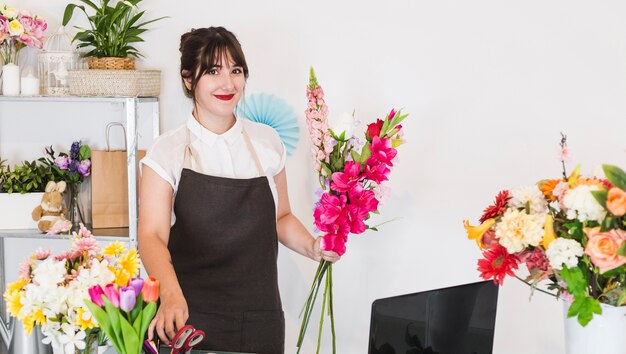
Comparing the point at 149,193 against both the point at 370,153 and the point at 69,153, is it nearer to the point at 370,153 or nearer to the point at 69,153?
the point at 370,153

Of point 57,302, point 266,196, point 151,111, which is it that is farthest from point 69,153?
point 57,302

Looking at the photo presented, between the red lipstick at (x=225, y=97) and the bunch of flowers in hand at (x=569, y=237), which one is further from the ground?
the red lipstick at (x=225, y=97)

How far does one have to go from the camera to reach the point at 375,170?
222 cm

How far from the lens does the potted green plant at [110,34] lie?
328 centimetres

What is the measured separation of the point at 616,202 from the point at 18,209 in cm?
261

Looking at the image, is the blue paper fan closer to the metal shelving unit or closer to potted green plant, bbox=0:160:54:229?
the metal shelving unit

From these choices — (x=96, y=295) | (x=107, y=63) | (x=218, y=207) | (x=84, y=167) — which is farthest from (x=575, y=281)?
(x=84, y=167)

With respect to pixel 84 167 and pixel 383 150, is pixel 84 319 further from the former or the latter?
pixel 84 167

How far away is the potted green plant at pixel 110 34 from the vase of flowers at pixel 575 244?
207 cm

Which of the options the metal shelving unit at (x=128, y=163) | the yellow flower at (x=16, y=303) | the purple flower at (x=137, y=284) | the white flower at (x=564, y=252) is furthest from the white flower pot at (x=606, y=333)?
the metal shelving unit at (x=128, y=163)

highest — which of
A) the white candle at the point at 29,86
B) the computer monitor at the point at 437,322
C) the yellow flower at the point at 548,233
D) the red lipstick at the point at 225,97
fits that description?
the red lipstick at the point at 225,97

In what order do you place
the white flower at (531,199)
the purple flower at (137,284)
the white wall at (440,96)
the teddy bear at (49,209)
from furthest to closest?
the teddy bear at (49,209) < the white wall at (440,96) < the white flower at (531,199) < the purple flower at (137,284)

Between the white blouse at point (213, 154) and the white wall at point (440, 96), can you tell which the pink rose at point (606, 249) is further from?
the white wall at point (440, 96)

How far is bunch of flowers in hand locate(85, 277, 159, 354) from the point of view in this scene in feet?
4.89
